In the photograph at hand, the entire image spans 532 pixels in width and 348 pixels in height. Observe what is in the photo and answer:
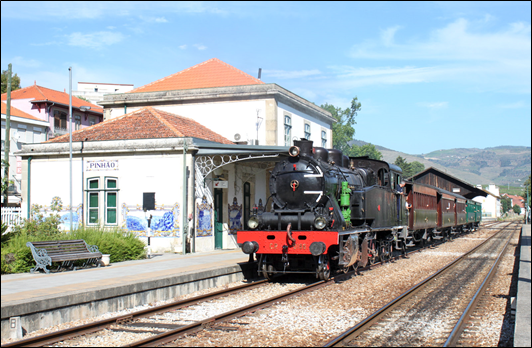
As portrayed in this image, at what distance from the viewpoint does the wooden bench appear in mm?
11281

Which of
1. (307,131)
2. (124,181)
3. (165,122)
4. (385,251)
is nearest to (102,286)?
(124,181)

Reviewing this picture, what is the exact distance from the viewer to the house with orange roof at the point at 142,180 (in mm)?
16969

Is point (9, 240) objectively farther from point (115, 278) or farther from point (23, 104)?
point (23, 104)

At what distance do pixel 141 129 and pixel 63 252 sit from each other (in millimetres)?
7942

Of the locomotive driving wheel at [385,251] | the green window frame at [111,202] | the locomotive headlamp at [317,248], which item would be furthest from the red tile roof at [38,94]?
the locomotive headlamp at [317,248]

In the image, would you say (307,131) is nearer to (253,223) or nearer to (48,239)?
(253,223)

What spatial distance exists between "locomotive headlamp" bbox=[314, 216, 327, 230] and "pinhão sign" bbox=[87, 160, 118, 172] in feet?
30.8

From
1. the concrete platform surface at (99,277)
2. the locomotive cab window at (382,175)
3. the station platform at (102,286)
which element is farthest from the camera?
the locomotive cab window at (382,175)

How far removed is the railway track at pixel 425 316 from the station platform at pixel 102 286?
13.8 feet

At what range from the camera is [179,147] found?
16.9m

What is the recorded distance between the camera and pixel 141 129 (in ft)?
62.6

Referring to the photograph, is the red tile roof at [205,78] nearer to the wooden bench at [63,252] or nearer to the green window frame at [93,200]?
the green window frame at [93,200]

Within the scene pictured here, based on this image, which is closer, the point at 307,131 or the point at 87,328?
the point at 87,328

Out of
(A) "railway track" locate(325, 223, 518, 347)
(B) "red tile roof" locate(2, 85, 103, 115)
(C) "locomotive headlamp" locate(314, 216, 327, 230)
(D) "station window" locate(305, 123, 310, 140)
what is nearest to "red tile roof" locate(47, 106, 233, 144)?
(C) "locomotive headlamp" locate(314, 216, 327, 230)
